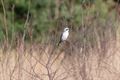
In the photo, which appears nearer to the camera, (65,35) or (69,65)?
(69,65)

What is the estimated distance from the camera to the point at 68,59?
611cm

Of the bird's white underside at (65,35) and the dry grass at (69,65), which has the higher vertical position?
the bird's white underside at (65,35)

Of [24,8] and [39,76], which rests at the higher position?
[24,8]

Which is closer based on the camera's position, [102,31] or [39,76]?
[39,76]

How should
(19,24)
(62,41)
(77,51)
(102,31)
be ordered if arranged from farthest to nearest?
(19,24), (102,31), (62,41), (77,51)

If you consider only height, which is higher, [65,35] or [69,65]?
[65,35]

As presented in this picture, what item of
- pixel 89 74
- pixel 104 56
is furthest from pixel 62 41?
pixel 89 74

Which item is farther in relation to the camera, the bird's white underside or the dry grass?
the bird's white underside

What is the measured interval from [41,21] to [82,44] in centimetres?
577

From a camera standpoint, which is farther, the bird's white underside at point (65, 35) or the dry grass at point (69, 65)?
the bird's white underside at point (65, 35)

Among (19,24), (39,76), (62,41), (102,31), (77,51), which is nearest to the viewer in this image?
(77,51)

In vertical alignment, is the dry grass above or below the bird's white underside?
below

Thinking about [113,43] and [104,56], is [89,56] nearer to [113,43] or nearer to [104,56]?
[104,56]

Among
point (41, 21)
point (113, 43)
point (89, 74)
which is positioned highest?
point (41, 21)
